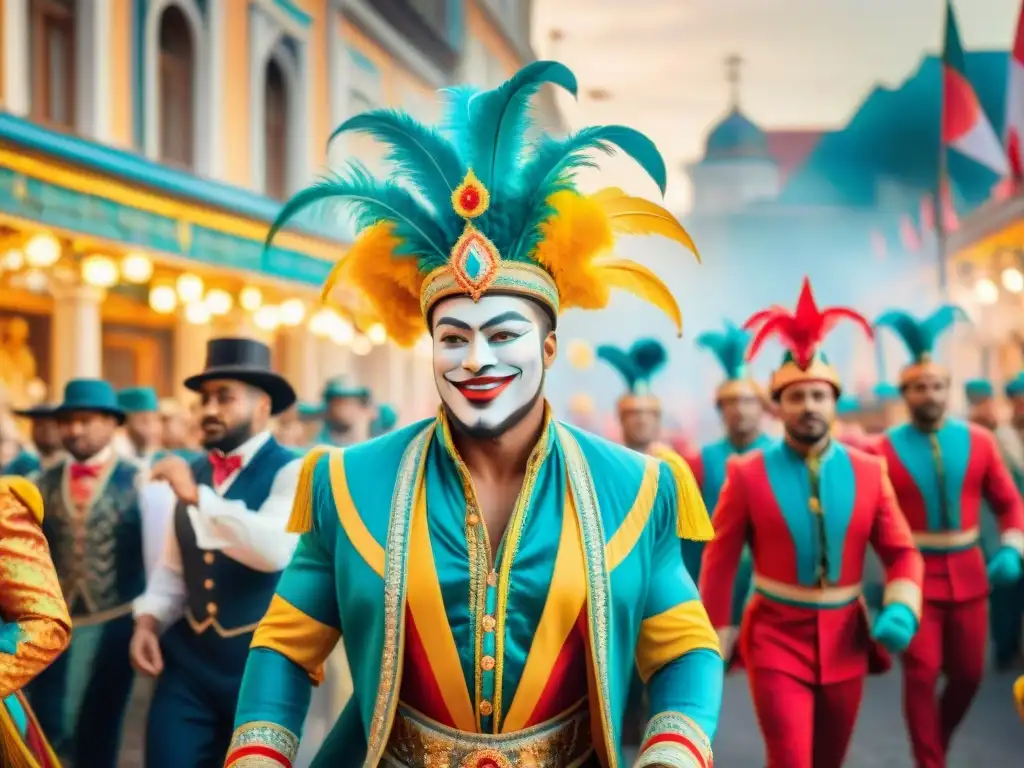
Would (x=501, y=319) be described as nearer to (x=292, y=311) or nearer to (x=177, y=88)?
(x=292, y=311)

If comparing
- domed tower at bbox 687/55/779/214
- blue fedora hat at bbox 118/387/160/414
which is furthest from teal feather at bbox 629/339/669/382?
domed tower at bbox 687/55/779/214

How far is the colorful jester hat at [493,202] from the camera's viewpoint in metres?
2.90

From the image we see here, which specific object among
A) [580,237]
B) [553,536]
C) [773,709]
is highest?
[580,237]

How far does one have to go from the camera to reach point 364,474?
296 cm

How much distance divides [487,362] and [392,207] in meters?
0.45

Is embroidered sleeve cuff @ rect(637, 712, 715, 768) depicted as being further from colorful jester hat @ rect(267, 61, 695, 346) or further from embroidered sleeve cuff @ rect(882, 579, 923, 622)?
embroidered sleeve cuff @ rect(882, 579, 923, 622)

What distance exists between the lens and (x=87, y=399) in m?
5.87

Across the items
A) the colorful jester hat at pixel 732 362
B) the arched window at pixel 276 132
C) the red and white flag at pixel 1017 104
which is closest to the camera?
the colorful jester hat at pixel 732 362

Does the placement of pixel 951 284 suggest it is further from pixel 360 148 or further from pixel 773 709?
pixel 773 709

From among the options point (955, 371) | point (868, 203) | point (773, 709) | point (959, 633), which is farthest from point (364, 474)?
point (868, 203)

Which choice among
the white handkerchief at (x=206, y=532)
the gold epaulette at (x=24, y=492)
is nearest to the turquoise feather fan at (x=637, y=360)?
the white handkerchief at (x=206, y=532)

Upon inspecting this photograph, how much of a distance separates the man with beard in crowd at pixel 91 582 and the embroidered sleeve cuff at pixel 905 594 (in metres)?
3.24

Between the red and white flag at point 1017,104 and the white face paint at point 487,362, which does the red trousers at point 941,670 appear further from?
the red and white flag at point 1017,104

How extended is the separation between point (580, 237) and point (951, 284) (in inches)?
744
